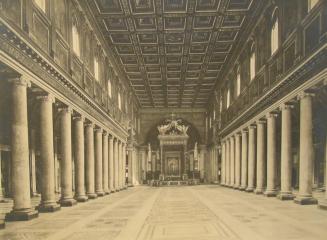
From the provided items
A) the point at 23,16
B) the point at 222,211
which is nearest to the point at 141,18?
the point at 23,16

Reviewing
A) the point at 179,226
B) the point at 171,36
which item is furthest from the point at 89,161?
the point at 179,226

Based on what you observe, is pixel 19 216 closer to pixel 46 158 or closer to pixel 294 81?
pixel 46 158

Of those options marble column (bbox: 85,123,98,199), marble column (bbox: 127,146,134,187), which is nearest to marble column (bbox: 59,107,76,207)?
marble column (bbox: 85,123,98,199)

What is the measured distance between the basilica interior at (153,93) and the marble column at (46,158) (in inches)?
1.5

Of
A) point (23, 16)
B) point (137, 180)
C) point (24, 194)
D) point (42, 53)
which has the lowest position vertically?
point (137, 180)

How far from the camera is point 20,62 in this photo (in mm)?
11031

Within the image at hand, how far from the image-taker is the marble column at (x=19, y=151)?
11.2 metres

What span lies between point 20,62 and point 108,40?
13849 millimetres

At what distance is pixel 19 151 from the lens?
36.9 ft

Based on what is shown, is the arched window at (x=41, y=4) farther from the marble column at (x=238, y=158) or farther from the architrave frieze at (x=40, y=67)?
the marble column at (x=238, y=158)

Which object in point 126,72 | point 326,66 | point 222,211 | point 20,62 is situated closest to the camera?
point 20,62

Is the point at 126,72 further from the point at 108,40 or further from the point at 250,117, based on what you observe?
the point at 250,117

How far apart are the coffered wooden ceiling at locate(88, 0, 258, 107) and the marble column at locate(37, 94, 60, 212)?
24.3ft

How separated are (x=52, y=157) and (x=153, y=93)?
26260 millimetres
